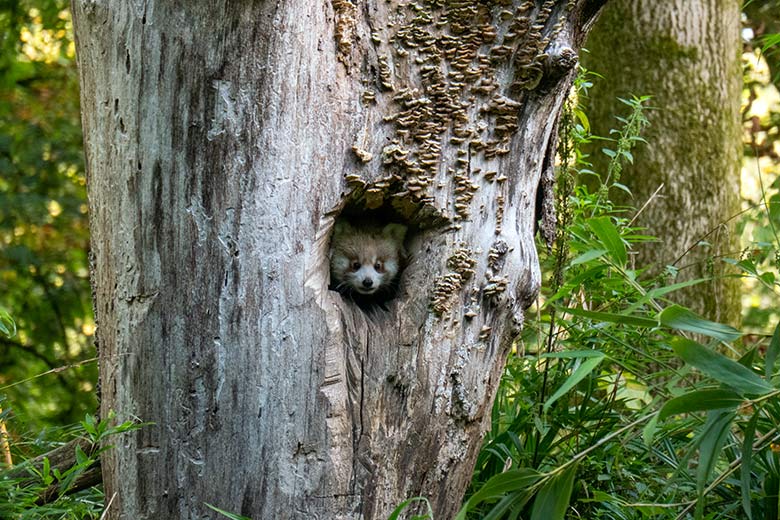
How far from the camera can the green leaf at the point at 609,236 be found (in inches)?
125

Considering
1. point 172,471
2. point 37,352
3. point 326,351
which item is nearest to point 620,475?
point 326,351

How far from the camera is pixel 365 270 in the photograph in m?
4.65

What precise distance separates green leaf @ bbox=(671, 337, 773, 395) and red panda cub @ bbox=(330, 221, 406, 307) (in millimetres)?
1716

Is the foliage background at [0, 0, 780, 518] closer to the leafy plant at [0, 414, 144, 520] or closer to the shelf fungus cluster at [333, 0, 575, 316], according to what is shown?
the leafy plant at [0, 414, 144, 520]

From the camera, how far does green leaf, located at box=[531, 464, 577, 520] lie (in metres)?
2.91

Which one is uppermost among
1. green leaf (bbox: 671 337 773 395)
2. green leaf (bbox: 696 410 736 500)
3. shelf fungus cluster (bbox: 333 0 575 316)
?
shelf fungus cluster (bbox: 333 0 575 316)

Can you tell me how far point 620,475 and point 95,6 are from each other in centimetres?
274

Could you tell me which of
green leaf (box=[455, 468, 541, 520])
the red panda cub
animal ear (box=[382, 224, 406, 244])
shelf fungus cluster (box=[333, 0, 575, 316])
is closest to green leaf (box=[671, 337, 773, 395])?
green leaf (box=[455, 468, 541, 520])

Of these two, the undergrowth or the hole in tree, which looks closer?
the undergrowth

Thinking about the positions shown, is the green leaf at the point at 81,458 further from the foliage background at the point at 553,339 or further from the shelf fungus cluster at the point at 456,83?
the shelf fungus cluster at the point at 456,83

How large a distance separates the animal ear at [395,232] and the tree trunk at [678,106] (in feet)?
8.17

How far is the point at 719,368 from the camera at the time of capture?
2.71 meters

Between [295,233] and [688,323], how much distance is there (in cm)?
134

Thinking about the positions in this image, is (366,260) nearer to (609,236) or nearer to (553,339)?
(553,339)
